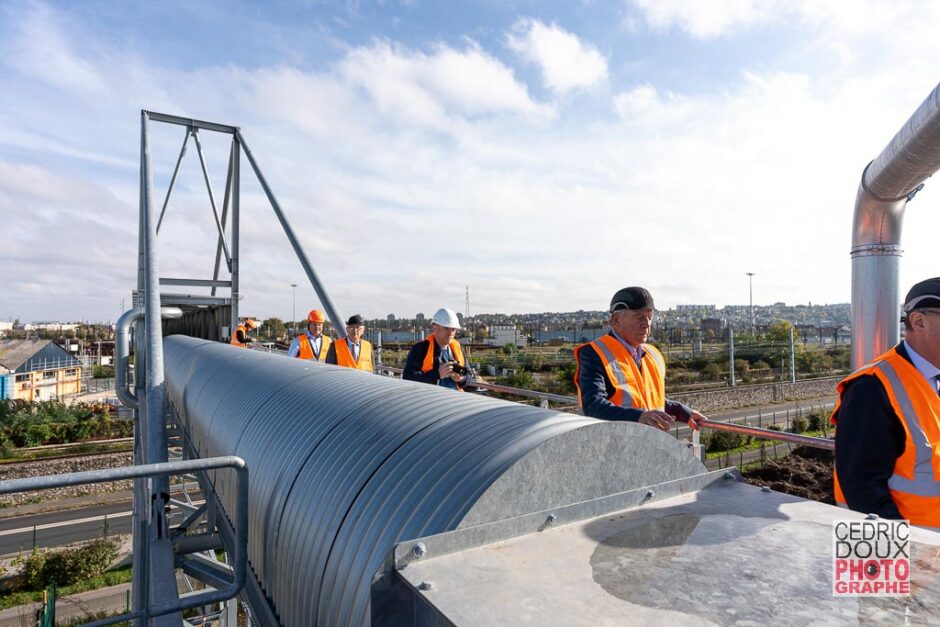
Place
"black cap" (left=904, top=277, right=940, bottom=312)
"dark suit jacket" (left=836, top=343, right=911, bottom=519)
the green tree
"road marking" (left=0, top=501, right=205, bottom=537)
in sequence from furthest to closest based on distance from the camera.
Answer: the green tree → "road marking" (left=0, top=501, right=205, bottom=537) → "black cap" (left=904, top=277, right=940, bottom=312) → "dark suit jacket" (left=836, top=343, right=911, bottom=519)

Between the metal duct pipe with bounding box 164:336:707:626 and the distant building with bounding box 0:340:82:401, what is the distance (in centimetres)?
6015

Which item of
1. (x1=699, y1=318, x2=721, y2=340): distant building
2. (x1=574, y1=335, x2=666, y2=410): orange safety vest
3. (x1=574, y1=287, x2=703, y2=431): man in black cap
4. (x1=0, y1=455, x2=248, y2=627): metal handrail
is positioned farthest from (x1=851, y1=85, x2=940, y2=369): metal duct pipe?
(x1=699, y1=318, x2=721, y2=340): distant building

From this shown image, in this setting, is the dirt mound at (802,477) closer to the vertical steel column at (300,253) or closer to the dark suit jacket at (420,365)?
the dark suit jacket at (420,365)

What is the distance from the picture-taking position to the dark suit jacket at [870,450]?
230 cm

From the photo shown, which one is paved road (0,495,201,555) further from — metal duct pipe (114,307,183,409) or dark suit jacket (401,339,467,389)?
dark suit jacket (401,339,467,389)

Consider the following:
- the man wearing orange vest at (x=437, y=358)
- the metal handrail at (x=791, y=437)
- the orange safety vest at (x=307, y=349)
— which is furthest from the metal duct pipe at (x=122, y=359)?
the metal handrail at (x=791, y=437)

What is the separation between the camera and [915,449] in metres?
2.34

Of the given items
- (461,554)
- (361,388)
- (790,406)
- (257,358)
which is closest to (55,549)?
(257,358)

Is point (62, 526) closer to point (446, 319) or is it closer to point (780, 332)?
point (446, 319)

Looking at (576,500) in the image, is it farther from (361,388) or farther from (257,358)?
(257,358)

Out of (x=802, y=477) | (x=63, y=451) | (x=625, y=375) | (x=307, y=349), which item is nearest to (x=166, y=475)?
(x=625, y=375)

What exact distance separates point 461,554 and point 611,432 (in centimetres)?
67

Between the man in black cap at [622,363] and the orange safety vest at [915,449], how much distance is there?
1.24 m

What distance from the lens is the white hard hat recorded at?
241 inches
